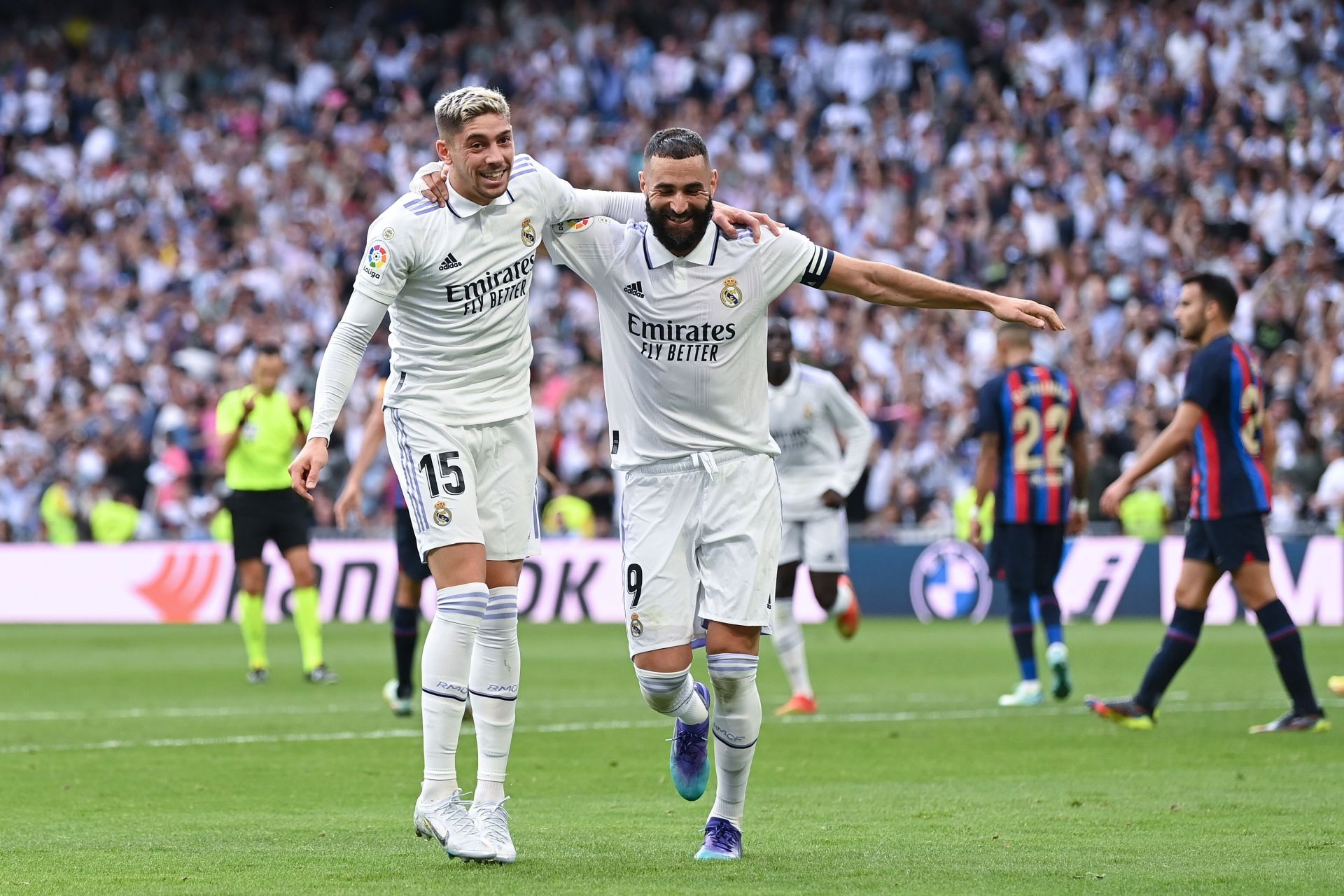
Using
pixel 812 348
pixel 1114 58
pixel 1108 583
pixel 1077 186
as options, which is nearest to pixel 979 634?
pixel 1108 583

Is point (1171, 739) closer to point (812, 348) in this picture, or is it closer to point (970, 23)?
point (812, 348)

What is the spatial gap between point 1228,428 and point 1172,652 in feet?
4.26

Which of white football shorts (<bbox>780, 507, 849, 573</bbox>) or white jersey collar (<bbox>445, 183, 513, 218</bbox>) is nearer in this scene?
white jersey collar (<bbox>445, 183, 513, 218</bbox>)

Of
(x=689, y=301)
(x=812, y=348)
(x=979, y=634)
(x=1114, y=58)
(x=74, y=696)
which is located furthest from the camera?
(x=1114, y=58)

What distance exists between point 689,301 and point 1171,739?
16.9 feet

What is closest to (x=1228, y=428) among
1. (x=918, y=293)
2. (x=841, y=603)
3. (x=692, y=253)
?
(x=841, y=603)

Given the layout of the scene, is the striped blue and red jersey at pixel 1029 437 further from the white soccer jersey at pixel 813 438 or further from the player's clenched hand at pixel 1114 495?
the player's clenched hand at pixel 1114 495

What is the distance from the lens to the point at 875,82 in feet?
94.2

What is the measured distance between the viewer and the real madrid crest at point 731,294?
672cm

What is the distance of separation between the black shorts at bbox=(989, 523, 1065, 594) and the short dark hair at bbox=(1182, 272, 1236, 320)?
289cm

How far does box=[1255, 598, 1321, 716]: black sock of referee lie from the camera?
10.7 meters

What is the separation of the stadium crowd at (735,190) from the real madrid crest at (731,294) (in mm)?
15694

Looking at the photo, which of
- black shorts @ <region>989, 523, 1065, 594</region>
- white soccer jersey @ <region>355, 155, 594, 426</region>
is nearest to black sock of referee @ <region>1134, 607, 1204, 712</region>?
black shorts @ <region>989, 523, 1065, 594</region>

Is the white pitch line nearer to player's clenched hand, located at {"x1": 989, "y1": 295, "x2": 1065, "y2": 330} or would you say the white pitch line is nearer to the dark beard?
the dark beard
